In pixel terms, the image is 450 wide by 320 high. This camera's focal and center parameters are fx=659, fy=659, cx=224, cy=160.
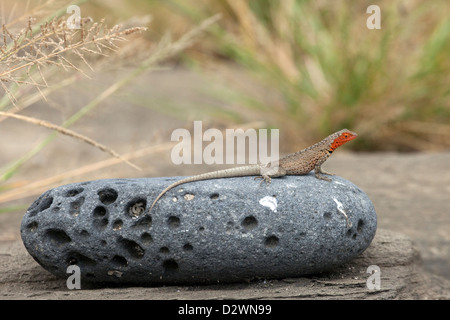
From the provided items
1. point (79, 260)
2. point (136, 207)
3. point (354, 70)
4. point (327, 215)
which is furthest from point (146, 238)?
point (354, 70)

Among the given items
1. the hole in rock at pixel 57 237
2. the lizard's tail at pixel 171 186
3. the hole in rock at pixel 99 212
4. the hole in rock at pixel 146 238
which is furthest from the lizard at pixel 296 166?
the hole in rock at pixel 57 237

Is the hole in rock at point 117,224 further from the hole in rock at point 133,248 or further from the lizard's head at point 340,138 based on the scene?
the lizard's head at point 340,138

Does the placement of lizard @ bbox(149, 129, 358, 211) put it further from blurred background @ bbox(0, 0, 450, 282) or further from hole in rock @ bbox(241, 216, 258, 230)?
blurred background @ bbox(0, 0, 450, 282)

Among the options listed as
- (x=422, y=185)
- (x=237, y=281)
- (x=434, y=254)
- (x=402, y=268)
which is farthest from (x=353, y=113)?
(x=237, y=281)

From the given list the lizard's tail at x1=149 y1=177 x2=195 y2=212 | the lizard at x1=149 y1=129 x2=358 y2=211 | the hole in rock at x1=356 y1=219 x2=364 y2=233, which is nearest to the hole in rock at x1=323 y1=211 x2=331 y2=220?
the hole in rock at x1=356 y1=219 x2=364 y2=233

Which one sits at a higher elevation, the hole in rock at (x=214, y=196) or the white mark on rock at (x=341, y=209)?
the hole in rock at (x=214, y=196)

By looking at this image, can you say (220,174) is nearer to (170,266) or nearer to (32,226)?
(170,266)

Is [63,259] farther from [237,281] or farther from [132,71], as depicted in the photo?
[132,71]
